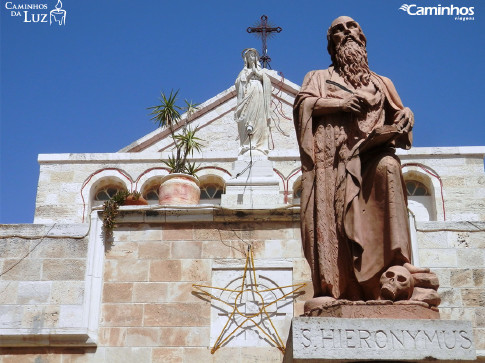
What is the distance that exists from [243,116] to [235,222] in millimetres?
2849

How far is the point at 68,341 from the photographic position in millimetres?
9852

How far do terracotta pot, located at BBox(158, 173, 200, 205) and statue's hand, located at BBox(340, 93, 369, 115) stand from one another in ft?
18.6

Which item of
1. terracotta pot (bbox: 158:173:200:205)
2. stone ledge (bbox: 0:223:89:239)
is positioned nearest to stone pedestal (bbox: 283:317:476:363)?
stone ledge (bbox: 0:223:89:239)

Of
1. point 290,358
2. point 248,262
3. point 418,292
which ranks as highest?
point 248,262

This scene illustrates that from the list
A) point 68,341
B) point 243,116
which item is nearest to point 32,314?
point 68,341

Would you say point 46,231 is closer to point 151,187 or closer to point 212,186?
point 151,187

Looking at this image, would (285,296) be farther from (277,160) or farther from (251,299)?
(277,160)

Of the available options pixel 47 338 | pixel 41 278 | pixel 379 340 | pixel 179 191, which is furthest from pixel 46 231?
pixel 379 340

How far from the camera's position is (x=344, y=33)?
21.9ft

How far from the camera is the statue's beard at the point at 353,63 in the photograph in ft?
21.3

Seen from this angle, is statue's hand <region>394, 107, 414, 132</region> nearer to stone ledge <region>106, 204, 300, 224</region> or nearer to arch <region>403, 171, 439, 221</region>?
stone ledge <region>106, 204, 300, 224</region>

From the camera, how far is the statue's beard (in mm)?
6488

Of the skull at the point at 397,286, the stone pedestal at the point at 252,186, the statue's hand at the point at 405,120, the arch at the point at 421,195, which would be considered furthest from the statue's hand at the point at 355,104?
the arch at the point at 421,195

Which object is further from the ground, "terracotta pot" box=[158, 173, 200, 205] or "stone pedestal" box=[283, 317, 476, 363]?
"terracotta pot" box=[158, 173, 200, 205]
